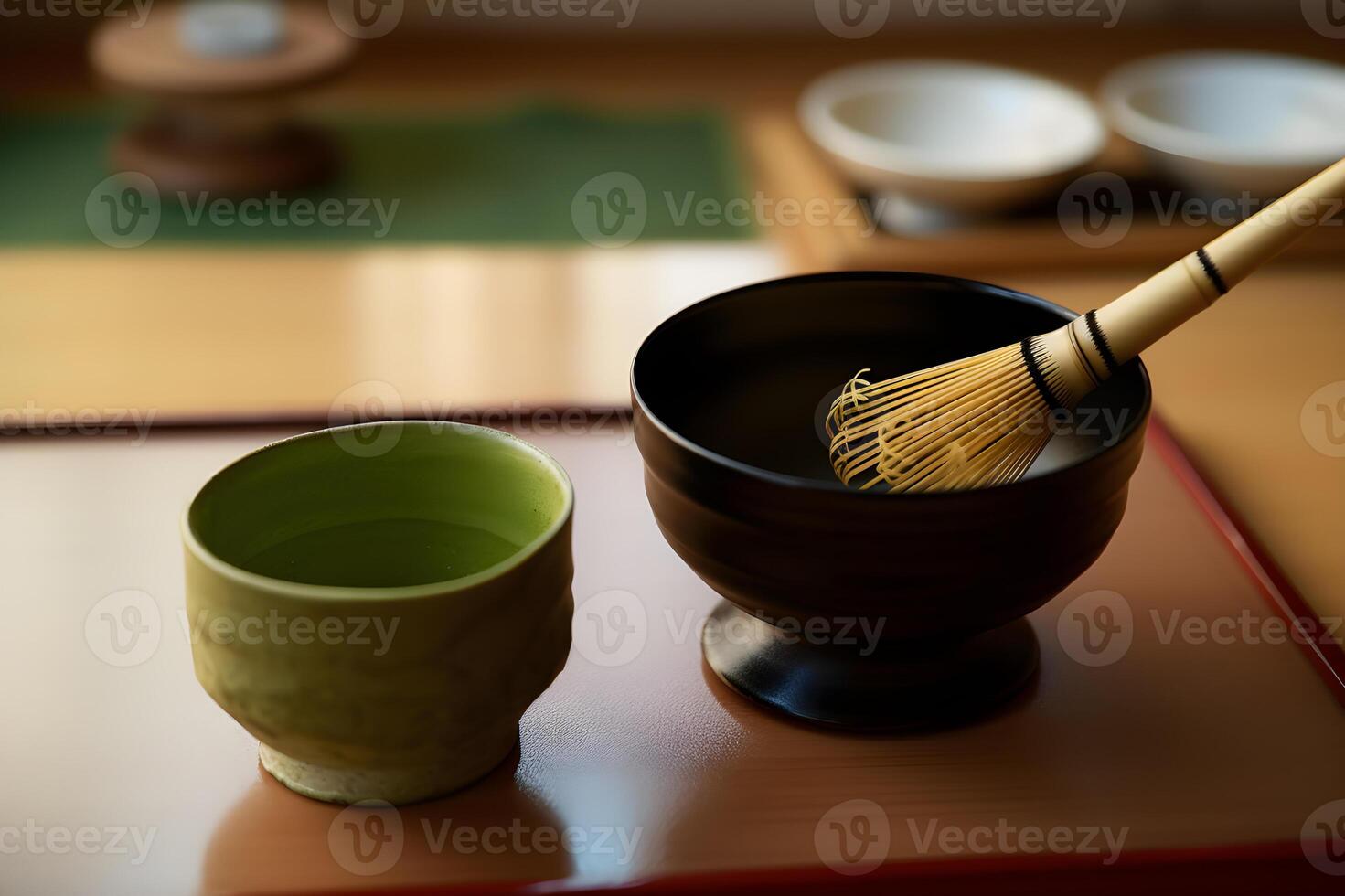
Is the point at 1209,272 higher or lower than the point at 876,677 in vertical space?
higher

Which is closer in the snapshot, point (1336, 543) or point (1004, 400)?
point (1004, 400)

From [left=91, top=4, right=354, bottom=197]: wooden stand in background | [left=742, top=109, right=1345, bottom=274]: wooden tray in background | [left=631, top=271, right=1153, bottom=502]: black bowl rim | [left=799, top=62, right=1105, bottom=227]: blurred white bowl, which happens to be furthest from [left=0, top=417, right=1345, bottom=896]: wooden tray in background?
[left=91, top=4, right=354, bottom=197]: wooden stand in background

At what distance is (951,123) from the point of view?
1273 millimetres

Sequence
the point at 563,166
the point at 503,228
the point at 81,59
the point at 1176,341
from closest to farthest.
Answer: the point at 1176,341 < the point at 503,228 < the point at 563,166 < the point at 81,59

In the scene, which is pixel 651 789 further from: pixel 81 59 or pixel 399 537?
pixel 81 59

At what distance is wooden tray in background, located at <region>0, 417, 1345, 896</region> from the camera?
1.57 feet

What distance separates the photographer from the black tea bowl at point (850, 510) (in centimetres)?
49

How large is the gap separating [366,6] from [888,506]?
136cm

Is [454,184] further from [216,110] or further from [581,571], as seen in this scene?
[581,571]

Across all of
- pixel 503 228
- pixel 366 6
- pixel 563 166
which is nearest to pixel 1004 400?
pixel 503 228

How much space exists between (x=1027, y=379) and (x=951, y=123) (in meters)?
0.77

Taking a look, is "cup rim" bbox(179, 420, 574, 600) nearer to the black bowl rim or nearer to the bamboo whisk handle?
the black bowl rim

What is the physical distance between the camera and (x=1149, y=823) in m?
0.50

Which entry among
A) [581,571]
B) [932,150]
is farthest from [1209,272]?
[932,150]
